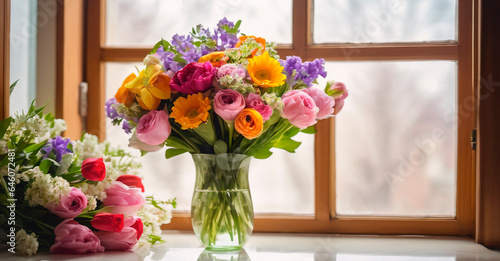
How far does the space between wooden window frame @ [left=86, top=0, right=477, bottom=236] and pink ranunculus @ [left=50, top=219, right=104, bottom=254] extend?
1.15 ft

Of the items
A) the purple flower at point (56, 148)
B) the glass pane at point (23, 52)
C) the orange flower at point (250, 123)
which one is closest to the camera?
the orange flower at point (250, 123)

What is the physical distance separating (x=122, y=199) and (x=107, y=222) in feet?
0.23

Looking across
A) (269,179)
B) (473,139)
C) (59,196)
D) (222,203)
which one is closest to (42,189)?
(59,196)

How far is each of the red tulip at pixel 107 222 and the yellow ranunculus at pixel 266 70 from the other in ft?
1.33

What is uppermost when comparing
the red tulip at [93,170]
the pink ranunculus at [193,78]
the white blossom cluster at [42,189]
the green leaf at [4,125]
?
the pink ranunculus at [193,78]

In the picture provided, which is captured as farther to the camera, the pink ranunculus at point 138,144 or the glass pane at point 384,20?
the glass pane at point 384,20

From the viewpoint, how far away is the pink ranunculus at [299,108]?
1081 millimetres

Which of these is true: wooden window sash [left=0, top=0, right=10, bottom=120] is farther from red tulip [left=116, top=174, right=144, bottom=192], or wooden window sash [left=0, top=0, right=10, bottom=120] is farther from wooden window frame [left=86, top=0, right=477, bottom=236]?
wooden window frame [left=86, top=0, right=477, bottom=236]

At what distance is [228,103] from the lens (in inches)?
42.3

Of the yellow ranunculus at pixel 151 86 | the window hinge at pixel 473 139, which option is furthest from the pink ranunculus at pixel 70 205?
the window hinge at pixel 473 139

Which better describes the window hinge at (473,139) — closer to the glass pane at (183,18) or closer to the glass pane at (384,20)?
the glass pane at (384,20)

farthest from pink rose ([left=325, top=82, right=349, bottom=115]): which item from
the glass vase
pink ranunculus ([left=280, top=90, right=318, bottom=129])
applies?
the glass vase

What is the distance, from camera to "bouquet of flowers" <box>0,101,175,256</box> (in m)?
1.09

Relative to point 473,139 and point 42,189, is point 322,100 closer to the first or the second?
point 473,139
